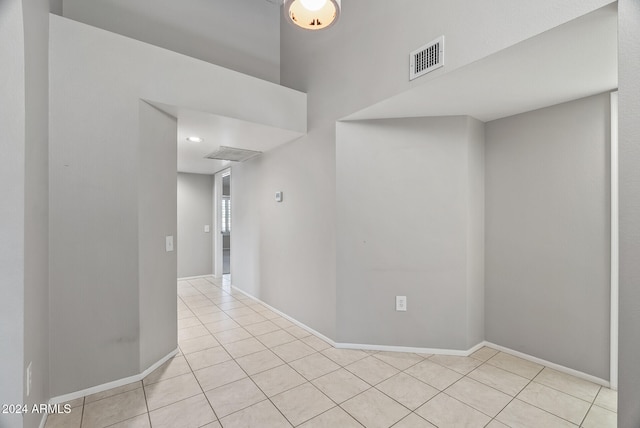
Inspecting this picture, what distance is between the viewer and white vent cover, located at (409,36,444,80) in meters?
1.87

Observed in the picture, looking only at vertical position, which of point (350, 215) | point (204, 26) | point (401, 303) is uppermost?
point (204, 26)

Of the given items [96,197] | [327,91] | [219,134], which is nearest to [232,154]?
[219,134]

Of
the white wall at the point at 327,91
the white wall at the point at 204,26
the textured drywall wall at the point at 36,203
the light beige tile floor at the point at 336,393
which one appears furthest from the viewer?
the white wall at the point at 204,26

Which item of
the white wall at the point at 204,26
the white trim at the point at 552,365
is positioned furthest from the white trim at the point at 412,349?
the white wall at the point at 204,26

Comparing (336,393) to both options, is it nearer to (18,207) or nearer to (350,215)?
(350,215)

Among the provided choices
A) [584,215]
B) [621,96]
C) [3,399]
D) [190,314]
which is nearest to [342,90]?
[621,96]

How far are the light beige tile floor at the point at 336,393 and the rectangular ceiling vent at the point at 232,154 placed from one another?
2.41 metres

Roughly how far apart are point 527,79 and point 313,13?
5.17 ft

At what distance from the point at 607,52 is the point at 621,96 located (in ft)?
2.02

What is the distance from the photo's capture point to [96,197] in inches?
80.7

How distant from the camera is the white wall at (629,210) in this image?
3.87ft

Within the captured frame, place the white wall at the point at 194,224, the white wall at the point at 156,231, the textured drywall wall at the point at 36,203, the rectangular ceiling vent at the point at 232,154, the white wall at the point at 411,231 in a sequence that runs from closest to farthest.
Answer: the textured drywall wall at the point at 36,203 < the white wall at the point at 156,231 < the white wall at the point at 411,231 < the rectangular ceiling vent at the point at 232,154 < the white wall at the point at 194,224

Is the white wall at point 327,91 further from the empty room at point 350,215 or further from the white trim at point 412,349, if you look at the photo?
the white trim at point 412,349

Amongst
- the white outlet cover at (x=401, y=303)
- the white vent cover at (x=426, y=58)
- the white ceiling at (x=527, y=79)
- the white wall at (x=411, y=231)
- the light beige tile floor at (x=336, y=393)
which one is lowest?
the light beige tile floor at (x=336, y=393)
